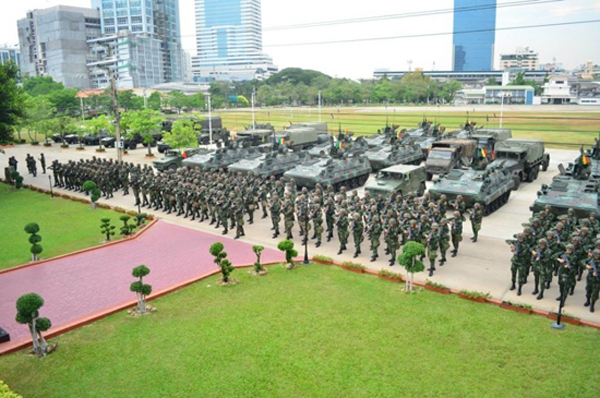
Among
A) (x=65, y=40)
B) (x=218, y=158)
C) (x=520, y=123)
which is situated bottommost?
(x=218, y=158)

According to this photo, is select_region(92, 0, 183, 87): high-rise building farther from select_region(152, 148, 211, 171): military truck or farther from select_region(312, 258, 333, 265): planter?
select_region(312, 258, 333, 265): planter

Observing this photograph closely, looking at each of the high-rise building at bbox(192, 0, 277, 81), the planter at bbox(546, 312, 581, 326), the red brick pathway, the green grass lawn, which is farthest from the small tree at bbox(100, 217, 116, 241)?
the high-rise building at bbox(192, 0, 277, 81)

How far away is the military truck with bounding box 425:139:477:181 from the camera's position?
76.7 feet

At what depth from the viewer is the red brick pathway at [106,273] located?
1097cm

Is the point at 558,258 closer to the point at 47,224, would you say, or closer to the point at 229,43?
the point at 47,224

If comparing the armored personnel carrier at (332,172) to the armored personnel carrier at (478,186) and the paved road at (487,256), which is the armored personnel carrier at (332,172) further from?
the armored personnel carrier at (478,186)

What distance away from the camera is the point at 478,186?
17.4 metres

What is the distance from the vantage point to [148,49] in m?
103

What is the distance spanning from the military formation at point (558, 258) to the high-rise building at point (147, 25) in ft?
327

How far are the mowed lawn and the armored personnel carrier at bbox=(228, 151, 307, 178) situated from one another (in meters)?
12.8

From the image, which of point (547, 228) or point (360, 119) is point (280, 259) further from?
point (360, 119)

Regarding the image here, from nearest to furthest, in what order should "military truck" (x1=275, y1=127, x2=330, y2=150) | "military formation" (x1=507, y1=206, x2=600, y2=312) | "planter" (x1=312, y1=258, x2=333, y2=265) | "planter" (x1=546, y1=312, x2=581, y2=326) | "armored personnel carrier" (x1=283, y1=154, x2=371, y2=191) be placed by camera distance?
"planter" (x1=546, y1=312, x2=581, y2=326) → "military formation" (x1=507, y1=206, x2=600, y2=312) → "planter" (x1=312, y1=258, x2=333, y2=265) → "armored personnel carrier" (x1=283, y1=154, x2=371, y2=191) → "military truck" (x1=275, y1=127, x2=330, y2=150)

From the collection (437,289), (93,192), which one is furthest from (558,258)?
(93,192)

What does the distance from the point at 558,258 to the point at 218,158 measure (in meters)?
19.0
